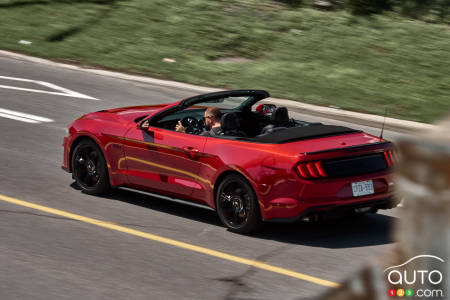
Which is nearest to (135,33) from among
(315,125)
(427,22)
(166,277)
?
(427,22)

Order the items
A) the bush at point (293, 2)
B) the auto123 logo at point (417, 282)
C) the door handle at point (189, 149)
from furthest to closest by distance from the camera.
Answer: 1. the bush at point (293, 2)
2. the door handle at point (189, 149)
3. the auto123 logo at point (417, 282)

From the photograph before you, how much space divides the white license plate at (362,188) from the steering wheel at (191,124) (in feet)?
6.82

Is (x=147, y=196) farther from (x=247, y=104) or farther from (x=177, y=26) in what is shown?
(x=177, y=26)

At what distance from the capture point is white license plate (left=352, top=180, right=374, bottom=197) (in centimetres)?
715

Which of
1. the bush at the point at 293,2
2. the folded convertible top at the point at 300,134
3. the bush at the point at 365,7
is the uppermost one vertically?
the folded convertible top at the point at 300,134

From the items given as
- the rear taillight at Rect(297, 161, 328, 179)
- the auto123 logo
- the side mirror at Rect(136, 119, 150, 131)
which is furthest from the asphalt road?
the auto123 logo

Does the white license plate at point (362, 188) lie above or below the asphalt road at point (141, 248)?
above

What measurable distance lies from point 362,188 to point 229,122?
1.58 metres

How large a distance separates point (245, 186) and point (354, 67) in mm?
9405

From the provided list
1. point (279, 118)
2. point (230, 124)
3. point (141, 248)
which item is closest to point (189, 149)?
point (230, 124)

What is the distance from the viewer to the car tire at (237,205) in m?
7.27

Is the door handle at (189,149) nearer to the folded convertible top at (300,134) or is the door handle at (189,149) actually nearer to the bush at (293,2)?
the folded convertible top at (300,134)

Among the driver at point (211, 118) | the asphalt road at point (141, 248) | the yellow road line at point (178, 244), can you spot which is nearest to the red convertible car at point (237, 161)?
the driver at point (211, 118)

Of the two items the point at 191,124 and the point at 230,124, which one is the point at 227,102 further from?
the point at 230,124
